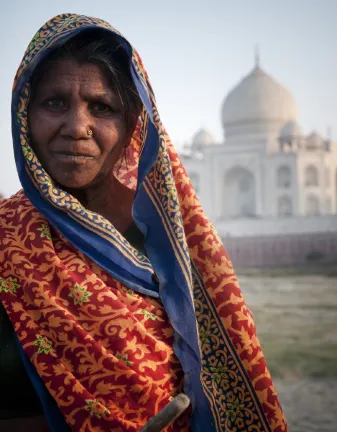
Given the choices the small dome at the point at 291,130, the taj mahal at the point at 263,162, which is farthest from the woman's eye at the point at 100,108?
the small dome at the point at 291,130

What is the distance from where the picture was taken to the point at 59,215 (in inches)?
36.9

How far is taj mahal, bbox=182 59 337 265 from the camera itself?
20609mm

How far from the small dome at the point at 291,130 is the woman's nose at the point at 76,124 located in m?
21.4

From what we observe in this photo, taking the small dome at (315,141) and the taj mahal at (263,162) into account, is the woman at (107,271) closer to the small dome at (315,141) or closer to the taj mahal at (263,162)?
the taj mahal at (263,162)

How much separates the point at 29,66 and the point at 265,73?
77.6ft

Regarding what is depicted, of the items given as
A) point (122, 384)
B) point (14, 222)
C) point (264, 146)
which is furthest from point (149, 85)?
point (264, 146)

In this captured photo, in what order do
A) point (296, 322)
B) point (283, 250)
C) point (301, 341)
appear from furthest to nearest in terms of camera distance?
point (283, 250) → point (296, 322) → point (301, 341)

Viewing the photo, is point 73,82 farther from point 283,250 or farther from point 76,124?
point 283,250

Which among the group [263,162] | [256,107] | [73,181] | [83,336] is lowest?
[263,162]

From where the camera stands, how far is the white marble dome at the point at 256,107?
2244 centimetres

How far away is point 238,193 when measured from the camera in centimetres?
2209

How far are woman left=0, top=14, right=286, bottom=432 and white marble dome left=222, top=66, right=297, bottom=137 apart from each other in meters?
21.9

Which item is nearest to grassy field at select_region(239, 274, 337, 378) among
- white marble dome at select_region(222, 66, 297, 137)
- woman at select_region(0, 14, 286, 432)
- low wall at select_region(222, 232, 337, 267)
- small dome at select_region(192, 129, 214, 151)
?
low wall at select_region(222, 232, 337, 267)

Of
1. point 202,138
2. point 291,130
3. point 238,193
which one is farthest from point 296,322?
point 202,138
